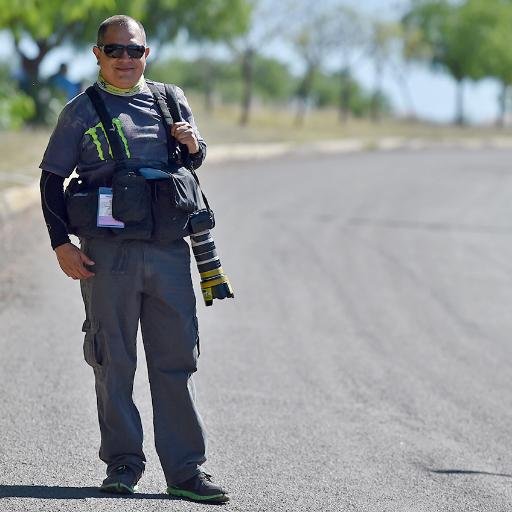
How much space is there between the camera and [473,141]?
161ft

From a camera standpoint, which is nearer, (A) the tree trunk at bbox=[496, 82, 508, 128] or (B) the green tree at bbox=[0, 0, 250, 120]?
(B) the green tree at bbox=[0, 0, 250, 120]

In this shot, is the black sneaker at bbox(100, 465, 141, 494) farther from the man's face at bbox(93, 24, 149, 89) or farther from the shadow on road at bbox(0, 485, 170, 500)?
the man's face at bbox(93, 24, 149, 89)

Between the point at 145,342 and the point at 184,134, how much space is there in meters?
0.82

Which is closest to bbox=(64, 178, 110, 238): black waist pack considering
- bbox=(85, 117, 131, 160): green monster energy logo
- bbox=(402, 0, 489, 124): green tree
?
bbox=(85, 117, 131, 160): green monster energy logo

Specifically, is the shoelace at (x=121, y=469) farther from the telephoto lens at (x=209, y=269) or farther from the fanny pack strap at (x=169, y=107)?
the fanny pack strap at (x=169, y=107)

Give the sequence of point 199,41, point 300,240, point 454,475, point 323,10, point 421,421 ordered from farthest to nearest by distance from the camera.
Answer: point 323,10
point 199,41
point 300,240
point 421,421
point 454,475

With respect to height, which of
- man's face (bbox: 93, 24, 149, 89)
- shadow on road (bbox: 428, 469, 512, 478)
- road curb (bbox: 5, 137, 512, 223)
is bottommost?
road curb (bbox: 5, 137, 512, 223)

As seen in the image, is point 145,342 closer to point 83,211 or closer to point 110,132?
point 83,211

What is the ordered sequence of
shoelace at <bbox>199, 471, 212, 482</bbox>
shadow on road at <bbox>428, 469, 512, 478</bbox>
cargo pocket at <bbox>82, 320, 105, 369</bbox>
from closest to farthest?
cargo pocket at <bbox>82, 320, 105, 369</bbox>, shoelace at <bbox>199, 471, 212, 482</bbox>, shadow on road at <bbox>428, 469, 512, 478</bbox>

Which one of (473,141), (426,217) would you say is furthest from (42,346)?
(473,141)

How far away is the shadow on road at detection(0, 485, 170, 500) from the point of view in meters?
4.81

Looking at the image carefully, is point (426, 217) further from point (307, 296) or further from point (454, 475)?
point (454, 475)

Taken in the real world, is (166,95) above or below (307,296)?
above

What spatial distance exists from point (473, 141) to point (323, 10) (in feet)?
56.7
